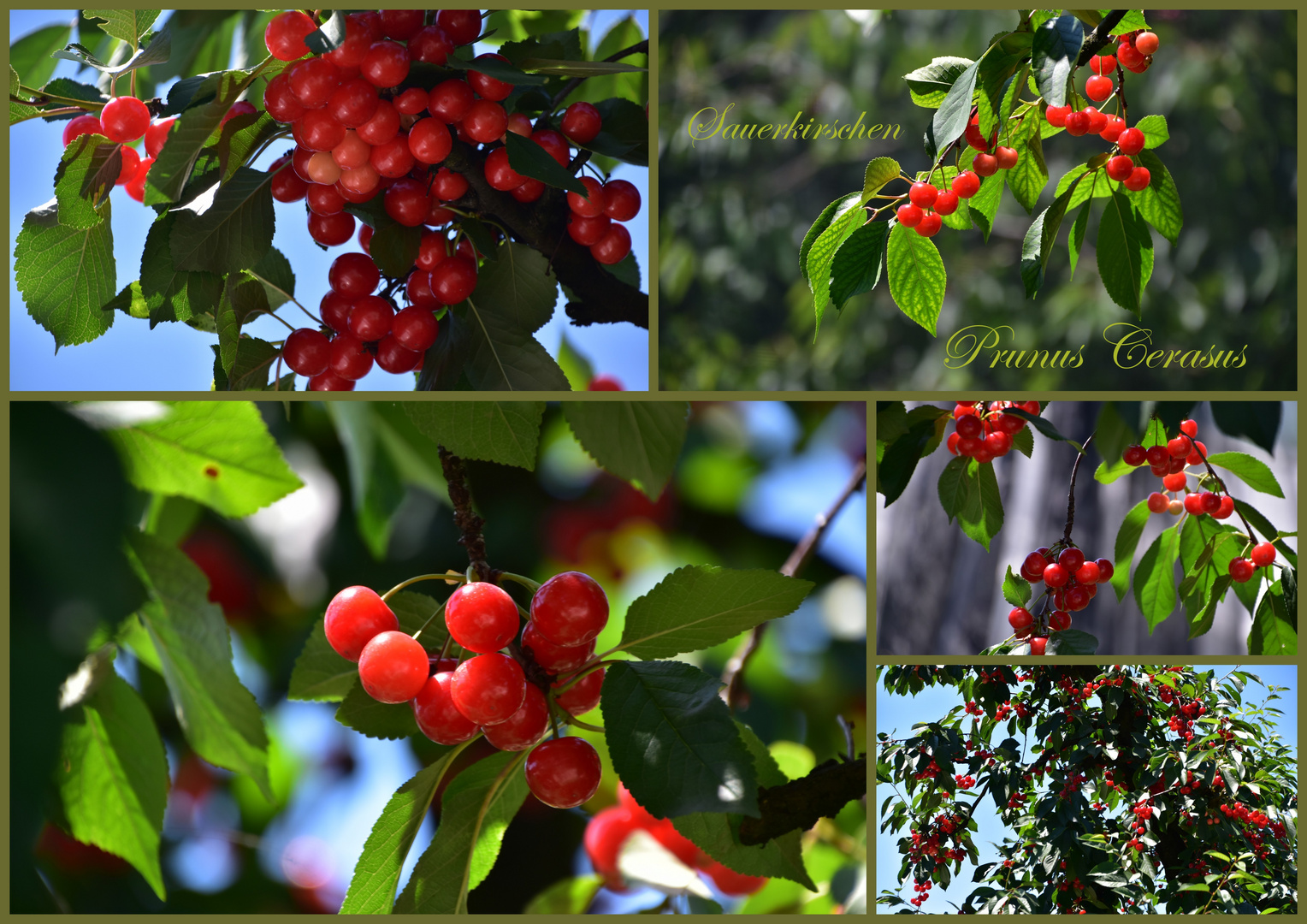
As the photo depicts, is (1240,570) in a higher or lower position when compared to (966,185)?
lower

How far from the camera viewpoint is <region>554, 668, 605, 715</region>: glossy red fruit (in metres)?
0.63

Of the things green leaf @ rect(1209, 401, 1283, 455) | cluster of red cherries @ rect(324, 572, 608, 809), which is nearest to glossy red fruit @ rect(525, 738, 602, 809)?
cluster of red cherries @ rect(324, 572, 608, 809)

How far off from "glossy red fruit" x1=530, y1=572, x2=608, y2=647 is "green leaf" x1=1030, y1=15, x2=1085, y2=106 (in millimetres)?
459

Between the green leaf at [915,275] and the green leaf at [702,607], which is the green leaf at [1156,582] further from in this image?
the green leaf at [702,607]

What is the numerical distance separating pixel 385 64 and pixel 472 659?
398 mm

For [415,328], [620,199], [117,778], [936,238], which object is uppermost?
[936,238]

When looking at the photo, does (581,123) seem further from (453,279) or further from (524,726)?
(524,726)

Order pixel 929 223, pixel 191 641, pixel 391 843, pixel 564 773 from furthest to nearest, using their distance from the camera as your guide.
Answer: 1. pixel 929 223
2. pixel 391 843
3. pixel 564 773
4. pixel 191 641

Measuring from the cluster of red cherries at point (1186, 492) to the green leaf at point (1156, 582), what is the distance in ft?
0.14

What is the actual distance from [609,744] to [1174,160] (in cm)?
174

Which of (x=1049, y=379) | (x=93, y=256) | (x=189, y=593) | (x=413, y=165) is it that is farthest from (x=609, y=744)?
(x=1049, y=379)

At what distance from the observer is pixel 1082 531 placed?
2.73 ft

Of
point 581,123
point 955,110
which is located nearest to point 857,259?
point 955,110

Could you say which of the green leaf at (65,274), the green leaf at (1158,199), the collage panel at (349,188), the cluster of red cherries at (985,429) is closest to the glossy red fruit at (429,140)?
the collage panel at (349,188)
